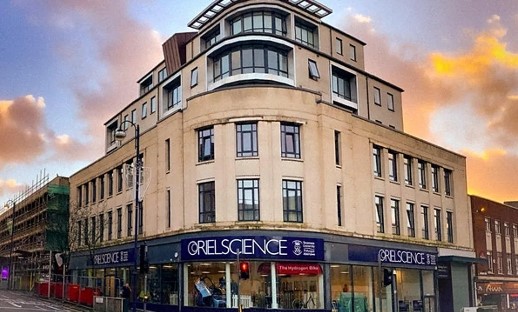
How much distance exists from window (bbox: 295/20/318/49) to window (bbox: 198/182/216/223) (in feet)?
58.9

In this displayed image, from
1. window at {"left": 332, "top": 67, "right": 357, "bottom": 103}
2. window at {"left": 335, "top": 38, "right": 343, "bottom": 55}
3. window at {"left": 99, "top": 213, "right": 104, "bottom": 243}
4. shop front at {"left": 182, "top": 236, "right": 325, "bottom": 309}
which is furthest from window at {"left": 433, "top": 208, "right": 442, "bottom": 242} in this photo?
window at {"left": 99, "top": 213, "right": 104, "bottom": 243}

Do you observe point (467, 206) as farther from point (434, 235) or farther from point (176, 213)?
point (176, 213)

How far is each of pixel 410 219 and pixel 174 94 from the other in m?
22.6

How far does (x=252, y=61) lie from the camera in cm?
4653

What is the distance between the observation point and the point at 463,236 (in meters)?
54.6

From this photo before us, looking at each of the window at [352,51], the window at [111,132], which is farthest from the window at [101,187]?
the window at [352,51]

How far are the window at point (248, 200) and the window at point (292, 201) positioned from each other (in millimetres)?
1704

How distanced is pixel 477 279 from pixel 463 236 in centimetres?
425

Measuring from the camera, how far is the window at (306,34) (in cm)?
5191

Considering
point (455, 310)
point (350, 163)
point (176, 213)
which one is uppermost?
point (350, 163)

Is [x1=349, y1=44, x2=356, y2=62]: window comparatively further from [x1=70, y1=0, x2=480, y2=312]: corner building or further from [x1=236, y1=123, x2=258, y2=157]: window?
[x1=236, y1=123, x2=258, y2=157]: window

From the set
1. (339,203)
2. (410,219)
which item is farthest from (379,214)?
(339,203)

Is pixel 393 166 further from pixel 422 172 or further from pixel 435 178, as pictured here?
pixel 435 178

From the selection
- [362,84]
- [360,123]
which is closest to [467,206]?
[362,84]
